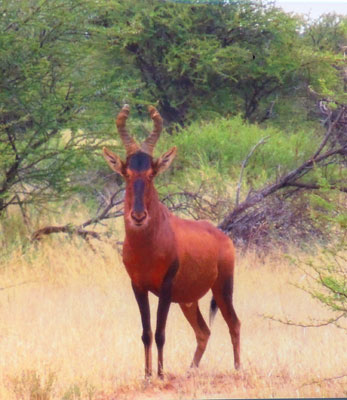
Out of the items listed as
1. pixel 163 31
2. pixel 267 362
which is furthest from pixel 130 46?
pixel 267 362

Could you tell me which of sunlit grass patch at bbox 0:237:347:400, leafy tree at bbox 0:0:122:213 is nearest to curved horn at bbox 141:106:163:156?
sunlit grass patch at bbox 0:237:347:400

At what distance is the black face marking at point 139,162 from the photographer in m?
6.09

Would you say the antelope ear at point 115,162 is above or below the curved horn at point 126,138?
below

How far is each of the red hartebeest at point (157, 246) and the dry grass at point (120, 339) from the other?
0.36 meters

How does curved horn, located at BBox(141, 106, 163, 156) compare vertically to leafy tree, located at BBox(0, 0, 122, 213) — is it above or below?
below

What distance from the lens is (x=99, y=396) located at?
20.5 ft

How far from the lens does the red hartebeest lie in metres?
6.10

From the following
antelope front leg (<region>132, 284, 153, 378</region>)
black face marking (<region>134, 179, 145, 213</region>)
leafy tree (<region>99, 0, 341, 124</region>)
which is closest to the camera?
black face marking (<region>134, 179, 145, 213</region>)

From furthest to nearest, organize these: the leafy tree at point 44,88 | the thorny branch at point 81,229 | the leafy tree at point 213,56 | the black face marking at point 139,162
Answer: the leafy tree at point 213,56 < the thorny branch at point 81,229 < the leafy tree at point 44,88 < the black face marking at point 139,162

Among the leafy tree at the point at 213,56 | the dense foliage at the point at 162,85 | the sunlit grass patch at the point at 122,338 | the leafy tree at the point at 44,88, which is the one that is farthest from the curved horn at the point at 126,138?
the leafy tree at the point at 213,56

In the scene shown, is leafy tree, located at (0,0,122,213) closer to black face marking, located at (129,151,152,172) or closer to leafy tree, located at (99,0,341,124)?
black face marking, located at (129,151,152,172)

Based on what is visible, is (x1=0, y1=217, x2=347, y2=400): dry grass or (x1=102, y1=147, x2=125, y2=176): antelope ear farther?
(x1=0, y1=217, x2=347, y2=400): dry grass

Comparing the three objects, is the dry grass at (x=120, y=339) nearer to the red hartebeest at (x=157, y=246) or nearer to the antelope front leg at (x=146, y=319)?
the antelope front leg at (x=146, y=319)

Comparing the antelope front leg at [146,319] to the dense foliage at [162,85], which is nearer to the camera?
the antelope front leg at [146,319]
